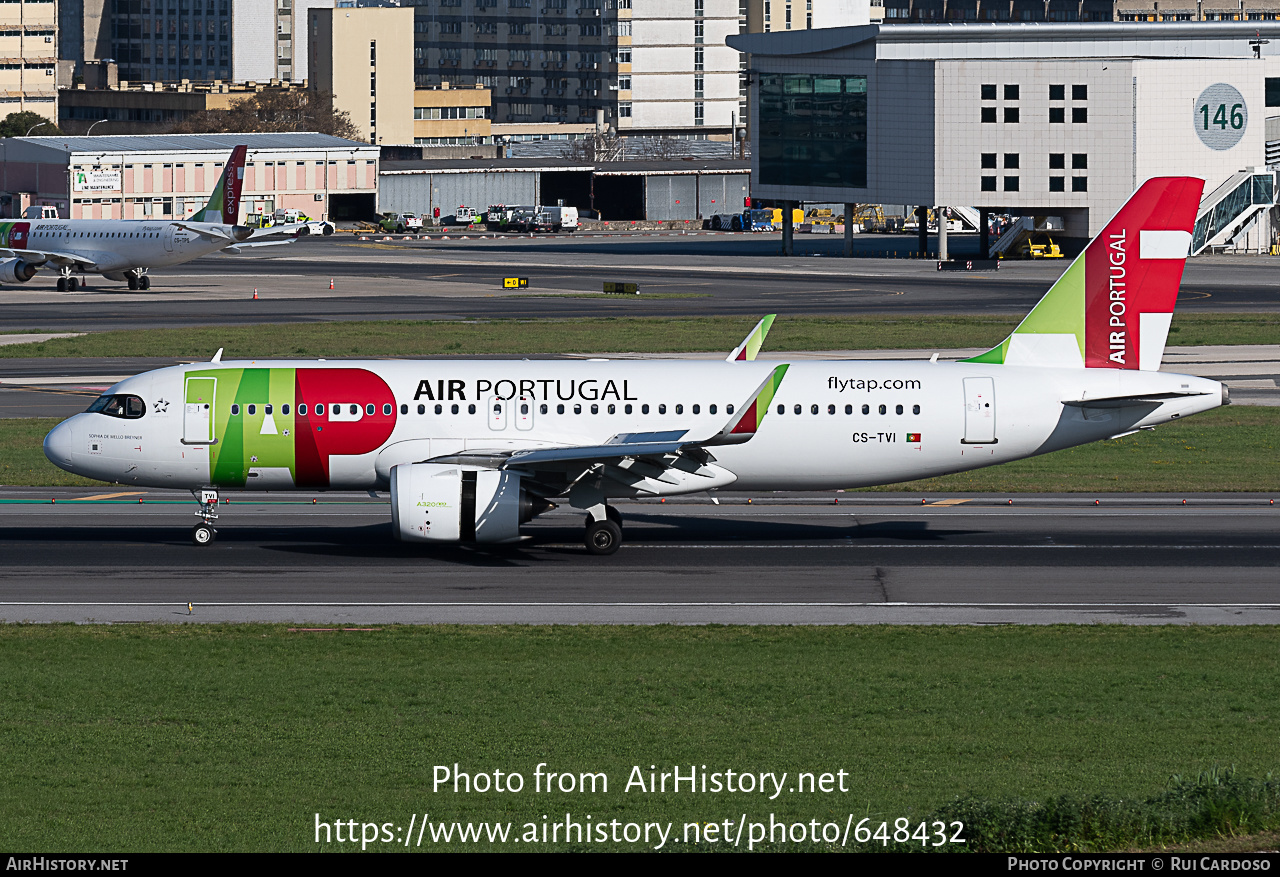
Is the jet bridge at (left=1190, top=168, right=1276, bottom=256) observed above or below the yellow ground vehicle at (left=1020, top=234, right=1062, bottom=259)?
above

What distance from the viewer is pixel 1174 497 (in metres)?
46.0

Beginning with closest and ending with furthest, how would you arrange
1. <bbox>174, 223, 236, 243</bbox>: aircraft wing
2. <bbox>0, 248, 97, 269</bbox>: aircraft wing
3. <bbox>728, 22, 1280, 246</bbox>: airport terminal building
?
<bbox>174, 223, 236, 243</bbox>: aircraft wing
<bbox>0, 248, 97, 269</bbox>: aircraft wing
<bbox>728, 22, 1280, 246</bbox>: airport terminal building

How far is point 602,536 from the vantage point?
3784 centimetres

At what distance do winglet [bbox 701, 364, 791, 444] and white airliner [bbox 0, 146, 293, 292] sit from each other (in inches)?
3327

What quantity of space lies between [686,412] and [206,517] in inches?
462

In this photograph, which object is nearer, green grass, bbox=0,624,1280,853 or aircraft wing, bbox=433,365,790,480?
green grass, bbox=0,624,1280,853

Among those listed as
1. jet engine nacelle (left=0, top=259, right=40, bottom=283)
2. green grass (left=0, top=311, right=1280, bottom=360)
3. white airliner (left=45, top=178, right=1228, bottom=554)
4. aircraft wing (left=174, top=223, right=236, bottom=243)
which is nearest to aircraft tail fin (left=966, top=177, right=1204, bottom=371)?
white airliner (left=45, top=178, right=1228, bottom=554)

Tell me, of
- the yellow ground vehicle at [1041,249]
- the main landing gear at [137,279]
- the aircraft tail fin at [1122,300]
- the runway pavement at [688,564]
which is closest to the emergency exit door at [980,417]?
the aircraft tail fin at [1122,300]

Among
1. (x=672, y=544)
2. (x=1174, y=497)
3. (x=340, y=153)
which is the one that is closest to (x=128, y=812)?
(x=672, y=544)

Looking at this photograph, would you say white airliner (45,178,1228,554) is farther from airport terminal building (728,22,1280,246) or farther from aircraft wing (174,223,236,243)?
airport terminal building (728,22,1280,246)

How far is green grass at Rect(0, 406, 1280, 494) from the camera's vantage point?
156 feet

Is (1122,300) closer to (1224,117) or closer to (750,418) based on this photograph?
(750,418)

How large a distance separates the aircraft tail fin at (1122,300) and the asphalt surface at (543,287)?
2370 inches
